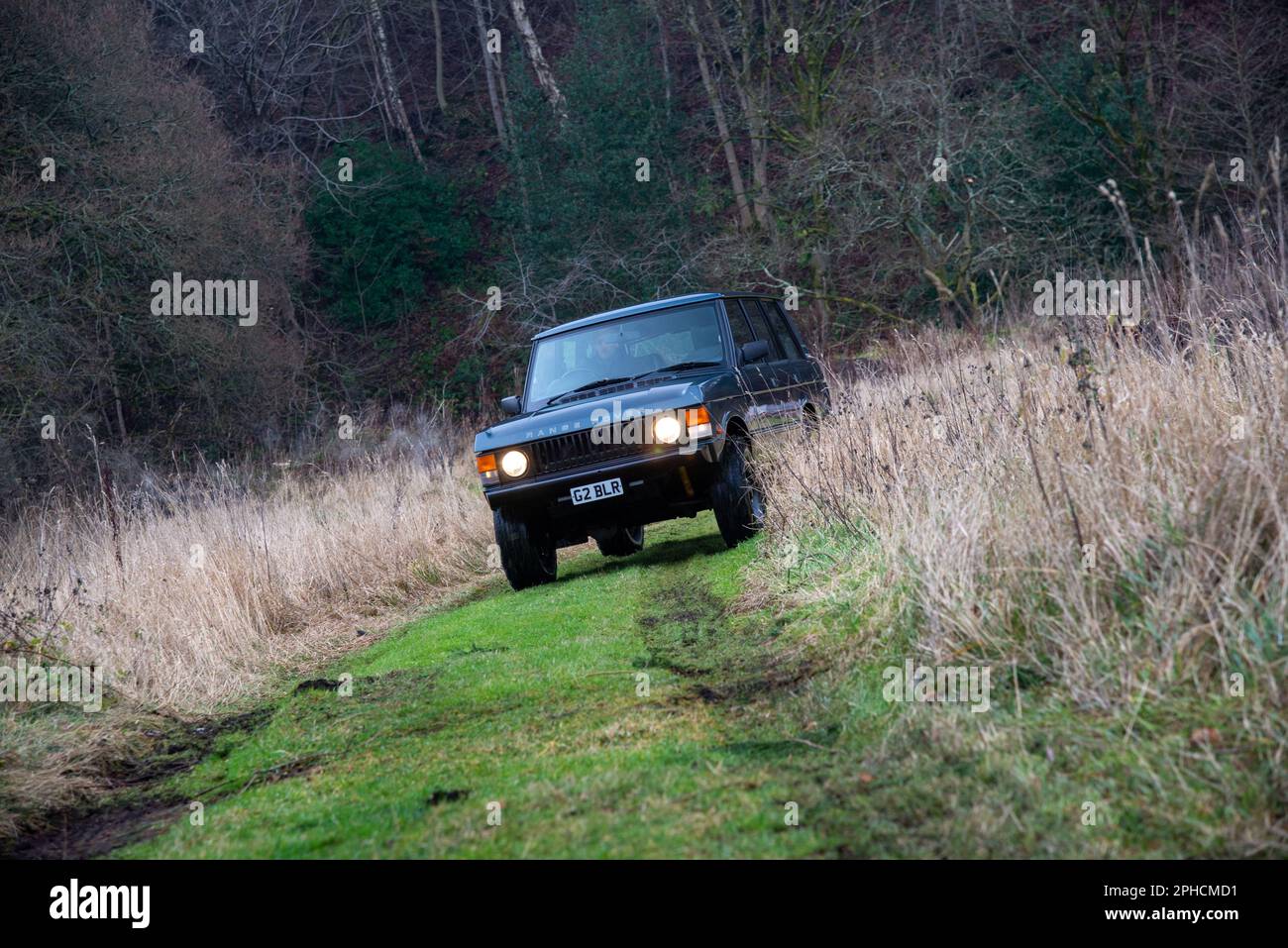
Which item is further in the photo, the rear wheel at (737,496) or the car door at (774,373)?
the car door at (774,373)

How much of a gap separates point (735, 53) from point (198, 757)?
112ft

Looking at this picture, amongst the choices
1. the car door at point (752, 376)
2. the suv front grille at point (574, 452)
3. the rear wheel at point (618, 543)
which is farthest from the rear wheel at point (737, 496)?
the rear wheel at point (618, 543)

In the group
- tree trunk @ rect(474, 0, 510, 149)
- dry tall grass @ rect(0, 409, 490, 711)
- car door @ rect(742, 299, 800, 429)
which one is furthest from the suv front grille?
tree trunk @ rect(474, 0, 510, 149)

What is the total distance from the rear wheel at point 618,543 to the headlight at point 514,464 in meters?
→ 2.39

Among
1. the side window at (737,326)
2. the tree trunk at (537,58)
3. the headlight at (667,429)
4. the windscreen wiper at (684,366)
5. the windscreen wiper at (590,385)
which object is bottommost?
the headlight at (667,429)

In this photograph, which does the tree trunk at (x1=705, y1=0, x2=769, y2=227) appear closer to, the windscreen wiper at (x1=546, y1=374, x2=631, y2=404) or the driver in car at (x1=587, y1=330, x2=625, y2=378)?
the driver in car at (x1=587, y1=330, x2=625, y2=378)

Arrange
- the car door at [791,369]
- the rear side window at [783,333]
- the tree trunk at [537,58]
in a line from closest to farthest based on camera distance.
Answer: the car door at [791,369] < the rear side window at [783,333] < the tree trunk at [537,58]

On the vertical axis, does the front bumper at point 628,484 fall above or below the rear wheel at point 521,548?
above

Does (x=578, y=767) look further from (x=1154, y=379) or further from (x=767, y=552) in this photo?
(x=767, y=552)

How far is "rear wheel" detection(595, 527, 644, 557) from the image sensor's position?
11836 mm

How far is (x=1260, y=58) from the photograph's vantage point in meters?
27.9

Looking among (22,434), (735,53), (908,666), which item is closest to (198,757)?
(908,666)

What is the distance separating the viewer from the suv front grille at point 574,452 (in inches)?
368

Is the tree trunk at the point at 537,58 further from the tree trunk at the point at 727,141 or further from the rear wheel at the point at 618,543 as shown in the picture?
the rear wheel at the point at 618,543
